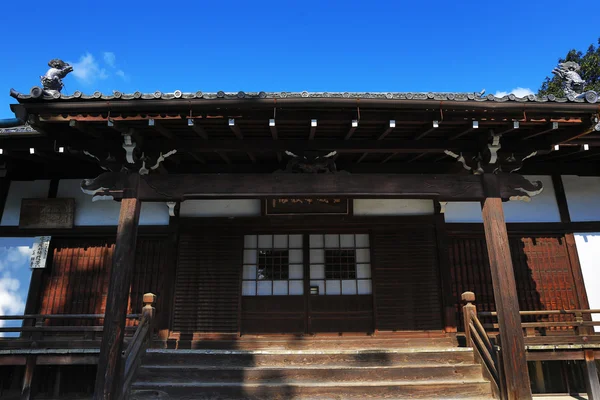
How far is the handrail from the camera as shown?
20.5 ft

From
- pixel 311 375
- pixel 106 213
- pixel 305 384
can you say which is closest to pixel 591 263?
pixel 311 375

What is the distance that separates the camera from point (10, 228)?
9.24 metres

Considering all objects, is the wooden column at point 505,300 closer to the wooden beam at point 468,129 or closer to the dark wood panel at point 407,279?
the wooden beam at point 468,129

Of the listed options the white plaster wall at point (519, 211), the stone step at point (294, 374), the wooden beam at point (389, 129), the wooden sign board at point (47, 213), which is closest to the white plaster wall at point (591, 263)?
the white plaster wall at point (519, 211)

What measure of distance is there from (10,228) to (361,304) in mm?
8310

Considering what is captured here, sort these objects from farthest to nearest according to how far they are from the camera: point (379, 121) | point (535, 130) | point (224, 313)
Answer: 1. point (224, 313)
2. point (535, 130)
3. point (379, 121)

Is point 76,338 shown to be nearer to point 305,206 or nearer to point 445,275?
point 305,206

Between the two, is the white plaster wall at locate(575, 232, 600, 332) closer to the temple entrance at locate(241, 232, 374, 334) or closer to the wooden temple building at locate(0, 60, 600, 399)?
the wooden temple building at locate(0, 60, 600, 399)

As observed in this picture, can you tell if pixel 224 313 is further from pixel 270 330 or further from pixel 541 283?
pixel 541 283

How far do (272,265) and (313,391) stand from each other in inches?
131

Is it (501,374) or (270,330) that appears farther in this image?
(270,330)

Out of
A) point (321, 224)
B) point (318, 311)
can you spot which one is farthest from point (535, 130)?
point (318, 311)

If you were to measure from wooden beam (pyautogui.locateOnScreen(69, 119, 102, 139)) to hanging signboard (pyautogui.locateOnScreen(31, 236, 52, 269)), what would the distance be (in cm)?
402

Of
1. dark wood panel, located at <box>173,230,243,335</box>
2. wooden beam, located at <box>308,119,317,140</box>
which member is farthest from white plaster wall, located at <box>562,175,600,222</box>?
dark wood panel, located at <box>173,230,243,335</box>
